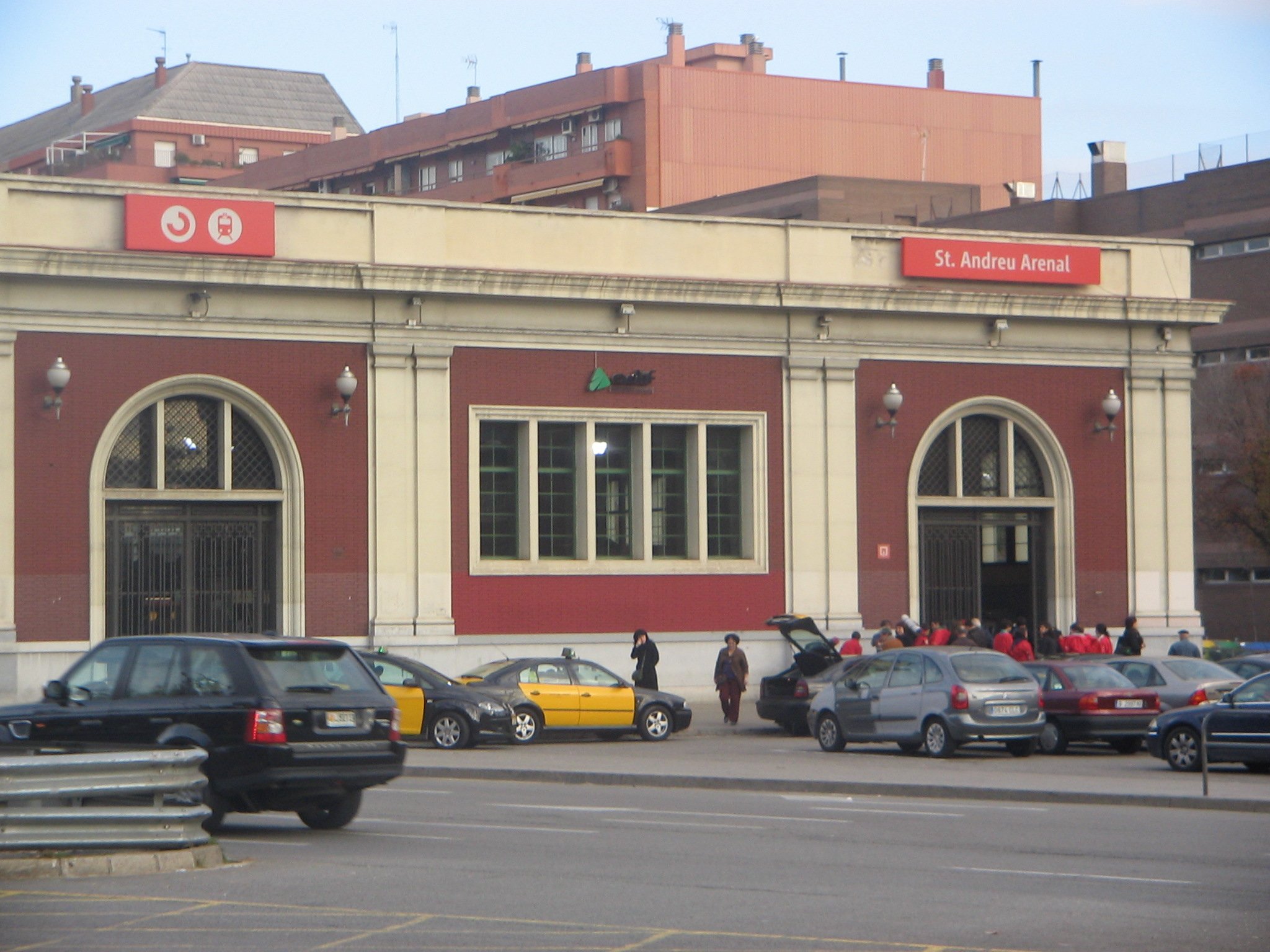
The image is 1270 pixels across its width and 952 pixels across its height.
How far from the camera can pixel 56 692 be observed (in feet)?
50.8

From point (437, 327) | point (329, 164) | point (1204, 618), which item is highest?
point (329, 164)

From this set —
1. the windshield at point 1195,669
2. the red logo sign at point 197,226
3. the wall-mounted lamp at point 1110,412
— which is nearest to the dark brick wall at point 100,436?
the red logo sign at point 197,226

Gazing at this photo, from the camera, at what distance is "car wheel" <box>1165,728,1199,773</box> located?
2172cm

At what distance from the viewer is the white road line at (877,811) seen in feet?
57.6

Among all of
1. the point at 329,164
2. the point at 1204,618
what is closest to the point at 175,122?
the point at 329,164

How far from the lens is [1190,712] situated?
71.1 ft

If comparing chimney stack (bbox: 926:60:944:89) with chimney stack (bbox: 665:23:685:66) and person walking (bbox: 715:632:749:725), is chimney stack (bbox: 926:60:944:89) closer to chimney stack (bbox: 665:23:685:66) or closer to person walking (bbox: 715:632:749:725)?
chimney stack (bbox: 665:23:685:66)

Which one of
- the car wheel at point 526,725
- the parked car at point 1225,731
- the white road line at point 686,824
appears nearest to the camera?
the white road line at point 686,824

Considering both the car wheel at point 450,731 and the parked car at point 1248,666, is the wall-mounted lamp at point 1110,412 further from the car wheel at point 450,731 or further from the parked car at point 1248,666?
the car wheel at point 450,731

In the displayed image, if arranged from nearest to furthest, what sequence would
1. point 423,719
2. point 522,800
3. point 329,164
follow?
1. point 522,800
2. point 423,719
3. point 329,164

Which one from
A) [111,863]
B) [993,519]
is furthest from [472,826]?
[993,519]

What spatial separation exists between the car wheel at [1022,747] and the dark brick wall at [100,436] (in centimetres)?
1162

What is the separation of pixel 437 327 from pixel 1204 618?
41.4 metres

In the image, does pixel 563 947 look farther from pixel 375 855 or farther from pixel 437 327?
pixel 437 327
